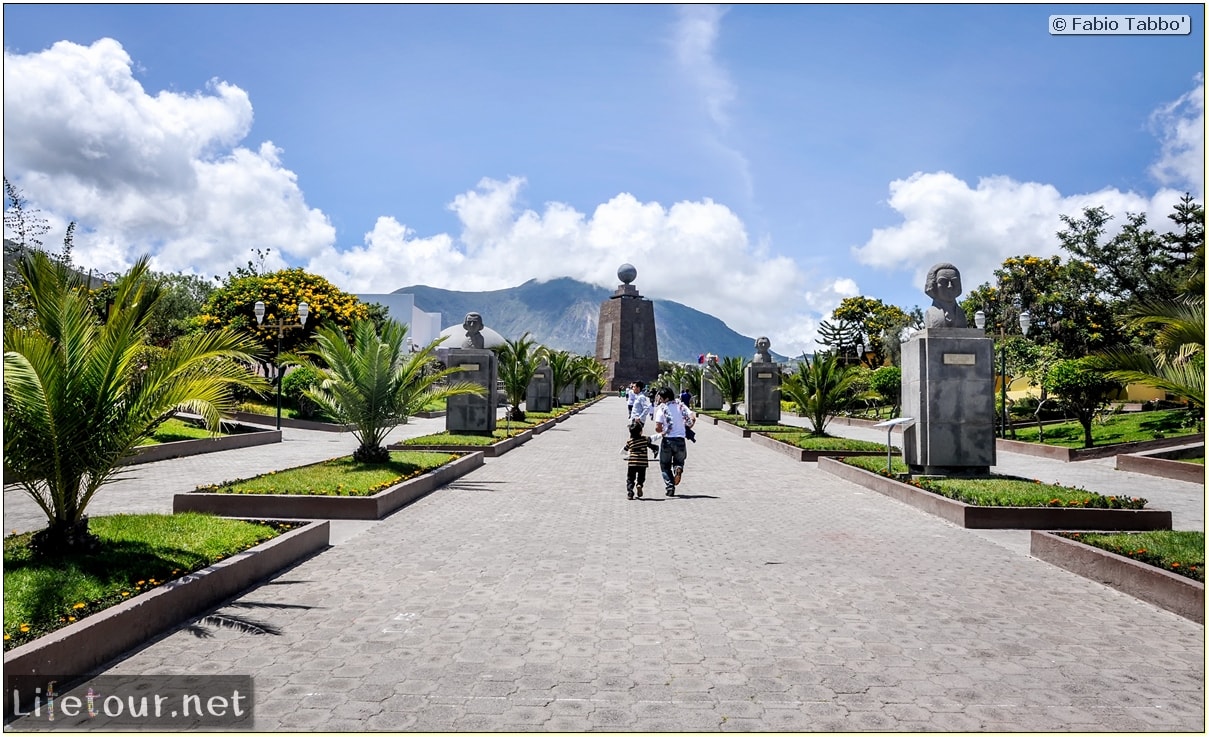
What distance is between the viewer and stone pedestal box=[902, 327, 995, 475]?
39.8 feet

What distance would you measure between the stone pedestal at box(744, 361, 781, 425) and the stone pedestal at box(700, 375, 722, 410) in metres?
15.5

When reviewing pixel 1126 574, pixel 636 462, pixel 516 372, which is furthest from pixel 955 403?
pixel 516 372

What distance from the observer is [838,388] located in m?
20.5

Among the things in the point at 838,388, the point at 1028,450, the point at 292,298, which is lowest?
the point at 1028,450

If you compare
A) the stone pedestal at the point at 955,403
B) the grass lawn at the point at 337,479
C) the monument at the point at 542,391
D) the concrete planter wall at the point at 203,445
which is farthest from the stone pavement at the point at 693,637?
the monument at the point at 542,391

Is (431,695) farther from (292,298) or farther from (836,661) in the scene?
(292,298)

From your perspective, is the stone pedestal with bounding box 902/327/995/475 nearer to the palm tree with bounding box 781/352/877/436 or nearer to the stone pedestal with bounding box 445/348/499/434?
the palm tree with bounding box 781/352/877/436

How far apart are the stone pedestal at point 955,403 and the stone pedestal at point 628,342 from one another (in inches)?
2733

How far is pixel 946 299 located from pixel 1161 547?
6.35m

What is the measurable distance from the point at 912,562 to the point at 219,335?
6160 millimetres

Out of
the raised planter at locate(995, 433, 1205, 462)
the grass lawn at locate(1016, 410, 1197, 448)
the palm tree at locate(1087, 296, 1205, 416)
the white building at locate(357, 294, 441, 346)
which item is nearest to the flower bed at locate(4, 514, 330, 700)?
the palm tree at locate(1087, 296, 1205, 416)

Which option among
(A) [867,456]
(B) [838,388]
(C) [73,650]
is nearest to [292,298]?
(B) [838,388]

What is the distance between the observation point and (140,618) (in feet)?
15.8

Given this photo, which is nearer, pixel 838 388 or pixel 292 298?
pixel 838 388
